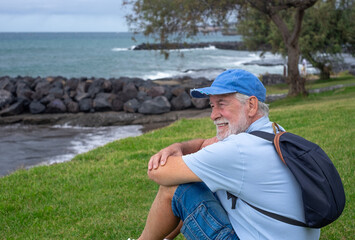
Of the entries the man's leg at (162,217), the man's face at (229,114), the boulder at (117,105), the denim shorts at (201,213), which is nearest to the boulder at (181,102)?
the boulder at (117,105)

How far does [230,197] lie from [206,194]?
202 mm

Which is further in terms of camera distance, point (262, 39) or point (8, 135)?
point (262, 39)

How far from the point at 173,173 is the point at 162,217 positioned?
15.0 inches

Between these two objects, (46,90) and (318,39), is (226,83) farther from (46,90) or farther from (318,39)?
(318,39)

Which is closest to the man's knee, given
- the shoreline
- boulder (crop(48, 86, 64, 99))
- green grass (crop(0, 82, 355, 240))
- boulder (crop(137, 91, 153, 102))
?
green grass (crop(0, 82, 355, 240))

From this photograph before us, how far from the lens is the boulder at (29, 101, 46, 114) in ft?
66.0

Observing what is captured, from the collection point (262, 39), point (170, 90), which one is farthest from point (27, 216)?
point (262, 39)

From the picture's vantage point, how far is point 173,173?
2.89 meters

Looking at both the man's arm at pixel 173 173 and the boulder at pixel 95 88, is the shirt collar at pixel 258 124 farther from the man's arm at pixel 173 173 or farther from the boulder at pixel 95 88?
the boulder at pixel 95 88

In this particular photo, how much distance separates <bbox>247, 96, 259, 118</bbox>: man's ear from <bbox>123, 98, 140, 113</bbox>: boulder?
671 inches

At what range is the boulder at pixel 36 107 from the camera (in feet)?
66.0

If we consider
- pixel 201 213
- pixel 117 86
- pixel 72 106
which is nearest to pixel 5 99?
pixel 72 106

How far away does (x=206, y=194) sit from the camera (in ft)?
9.55

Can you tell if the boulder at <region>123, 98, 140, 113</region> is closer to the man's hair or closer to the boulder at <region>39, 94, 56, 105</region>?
the boulder at <region>39, 94, 56, 105</region>
